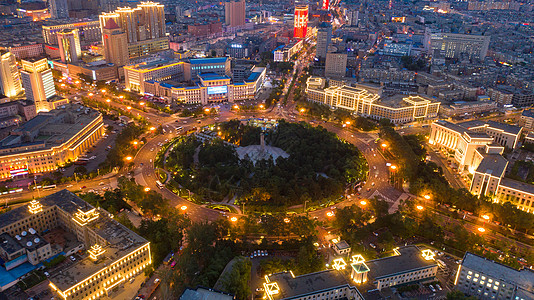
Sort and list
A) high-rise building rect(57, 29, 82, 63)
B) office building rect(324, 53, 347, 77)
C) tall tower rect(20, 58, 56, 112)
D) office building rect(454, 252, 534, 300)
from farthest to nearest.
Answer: office building rect(324, 53, 347, 77) → high-rise building rect(57, 29, 82, 63) → tall tower rect(20, 58, 56, 112) → office building rect(454, 252, 534, 300)

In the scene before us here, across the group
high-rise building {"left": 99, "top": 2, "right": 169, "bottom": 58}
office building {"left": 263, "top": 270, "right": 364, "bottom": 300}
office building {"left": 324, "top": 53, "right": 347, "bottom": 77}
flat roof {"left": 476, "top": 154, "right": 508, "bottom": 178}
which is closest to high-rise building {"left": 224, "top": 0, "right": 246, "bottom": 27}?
high-rise building {"left": 99, "top": 2, "right": 169, "bottom": 58}

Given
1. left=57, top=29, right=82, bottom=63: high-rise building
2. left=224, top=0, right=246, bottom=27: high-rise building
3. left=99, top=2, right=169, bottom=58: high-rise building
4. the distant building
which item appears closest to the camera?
the distant building

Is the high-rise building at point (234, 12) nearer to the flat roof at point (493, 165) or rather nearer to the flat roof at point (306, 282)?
the flat roof at point (493, 165)

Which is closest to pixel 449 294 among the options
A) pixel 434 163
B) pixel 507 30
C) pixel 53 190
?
pixel 434 163

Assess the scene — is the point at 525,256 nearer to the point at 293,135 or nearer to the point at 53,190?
the point at 293,135

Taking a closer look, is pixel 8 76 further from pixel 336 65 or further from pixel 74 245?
pixel 336 65

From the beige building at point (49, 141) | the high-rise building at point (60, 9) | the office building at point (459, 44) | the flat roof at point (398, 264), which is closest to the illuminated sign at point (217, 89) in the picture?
the beige building at point (49, 141)

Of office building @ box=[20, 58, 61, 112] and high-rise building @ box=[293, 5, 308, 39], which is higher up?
high-rise building @ box=[293, 5, 308, 39]

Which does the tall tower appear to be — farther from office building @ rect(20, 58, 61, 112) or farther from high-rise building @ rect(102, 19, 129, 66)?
high-rise building @ rect(102, 19, 129, 66)
